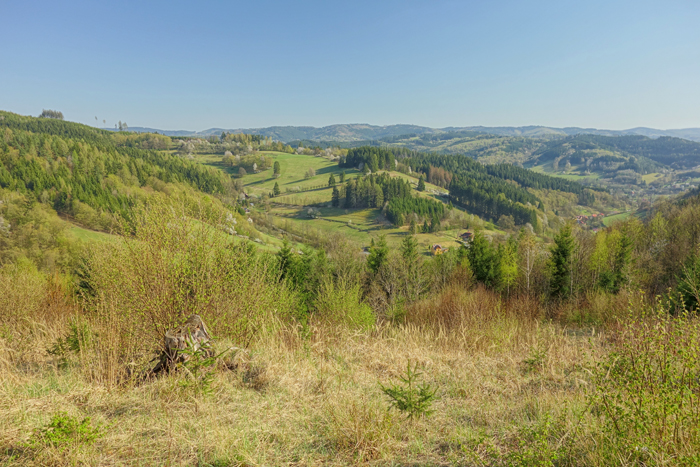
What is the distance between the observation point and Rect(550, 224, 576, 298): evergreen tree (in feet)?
94.1

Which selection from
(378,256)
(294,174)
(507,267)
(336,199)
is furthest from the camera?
(294,174)

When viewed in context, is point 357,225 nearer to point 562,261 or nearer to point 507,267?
point 507,267

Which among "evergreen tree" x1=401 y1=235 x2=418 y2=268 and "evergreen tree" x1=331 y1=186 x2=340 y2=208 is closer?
"evergreen tree" x1=401 y1=235 x2=418 y2=268

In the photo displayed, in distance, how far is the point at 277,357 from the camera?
572 centimetres

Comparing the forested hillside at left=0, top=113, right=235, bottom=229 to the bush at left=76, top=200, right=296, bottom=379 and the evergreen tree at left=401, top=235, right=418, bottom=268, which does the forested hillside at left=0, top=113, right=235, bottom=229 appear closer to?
the evergreen tree at left=401, top=235, right=418, bottom=268

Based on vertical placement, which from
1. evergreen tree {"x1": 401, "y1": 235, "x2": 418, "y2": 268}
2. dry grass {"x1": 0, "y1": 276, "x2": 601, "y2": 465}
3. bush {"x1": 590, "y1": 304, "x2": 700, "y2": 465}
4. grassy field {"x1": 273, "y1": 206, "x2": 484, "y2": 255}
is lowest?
grassy field {"x1": 273, "y1": 206, "x2": 484, "y2": 255}

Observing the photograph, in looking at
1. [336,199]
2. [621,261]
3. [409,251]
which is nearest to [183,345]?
[409,251]

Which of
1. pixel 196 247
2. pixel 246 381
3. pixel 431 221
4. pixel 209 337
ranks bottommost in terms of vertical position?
pixel 431 221

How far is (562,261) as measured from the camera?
29203 millimetres

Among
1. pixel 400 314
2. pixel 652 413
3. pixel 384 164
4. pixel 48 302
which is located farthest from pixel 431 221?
pixel 652 413

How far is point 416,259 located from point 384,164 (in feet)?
417

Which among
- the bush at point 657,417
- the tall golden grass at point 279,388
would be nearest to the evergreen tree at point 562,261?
the tall golden grass at point 279,388

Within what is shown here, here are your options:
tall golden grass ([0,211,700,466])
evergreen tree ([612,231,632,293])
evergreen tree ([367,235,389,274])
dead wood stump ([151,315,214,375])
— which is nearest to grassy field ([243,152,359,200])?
evergreen tree ([367,235,389,274])

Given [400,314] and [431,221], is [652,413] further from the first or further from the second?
[431,221]
